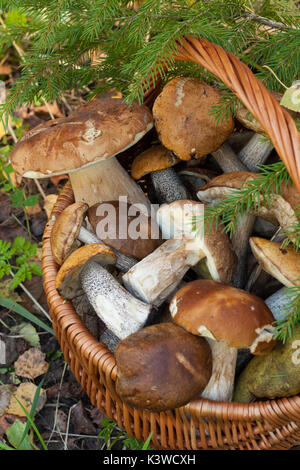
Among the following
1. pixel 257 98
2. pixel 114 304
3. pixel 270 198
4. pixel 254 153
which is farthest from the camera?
pixel 254 153

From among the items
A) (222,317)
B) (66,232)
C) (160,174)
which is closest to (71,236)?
(66,232)

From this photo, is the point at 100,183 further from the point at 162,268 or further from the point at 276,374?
the point at 276,374

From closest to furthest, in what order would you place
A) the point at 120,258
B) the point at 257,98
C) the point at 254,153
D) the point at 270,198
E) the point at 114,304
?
the point at 257,98, the point at 270,198, the point at 114,304, the point at 120,258, the point at 254,153

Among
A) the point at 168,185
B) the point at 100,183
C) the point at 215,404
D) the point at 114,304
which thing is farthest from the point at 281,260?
the point at 100,183

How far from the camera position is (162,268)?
4.62 feet

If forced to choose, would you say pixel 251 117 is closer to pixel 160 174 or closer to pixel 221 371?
pixel 160 174

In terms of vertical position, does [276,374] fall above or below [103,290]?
below

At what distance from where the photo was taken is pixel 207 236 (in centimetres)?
136

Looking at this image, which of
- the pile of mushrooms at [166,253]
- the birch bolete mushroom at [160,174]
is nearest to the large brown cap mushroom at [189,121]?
the pile of mushrooms at [166,253]

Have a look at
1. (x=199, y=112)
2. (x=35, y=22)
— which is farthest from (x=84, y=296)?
(x=35, y=22)

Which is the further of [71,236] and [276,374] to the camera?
[71,236]

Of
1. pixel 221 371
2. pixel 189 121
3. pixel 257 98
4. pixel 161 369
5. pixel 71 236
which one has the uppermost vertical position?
pixel 257 98

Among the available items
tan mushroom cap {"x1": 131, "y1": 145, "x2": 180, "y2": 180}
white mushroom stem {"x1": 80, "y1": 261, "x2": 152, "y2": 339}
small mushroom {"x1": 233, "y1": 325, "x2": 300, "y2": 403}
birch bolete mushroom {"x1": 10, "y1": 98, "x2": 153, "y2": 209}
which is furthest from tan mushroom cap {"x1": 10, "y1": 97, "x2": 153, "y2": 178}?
small mushroom {"x1": 233, "y1": 325, "x2": 300, "y2": 403}

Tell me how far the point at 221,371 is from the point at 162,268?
1.18 ft
